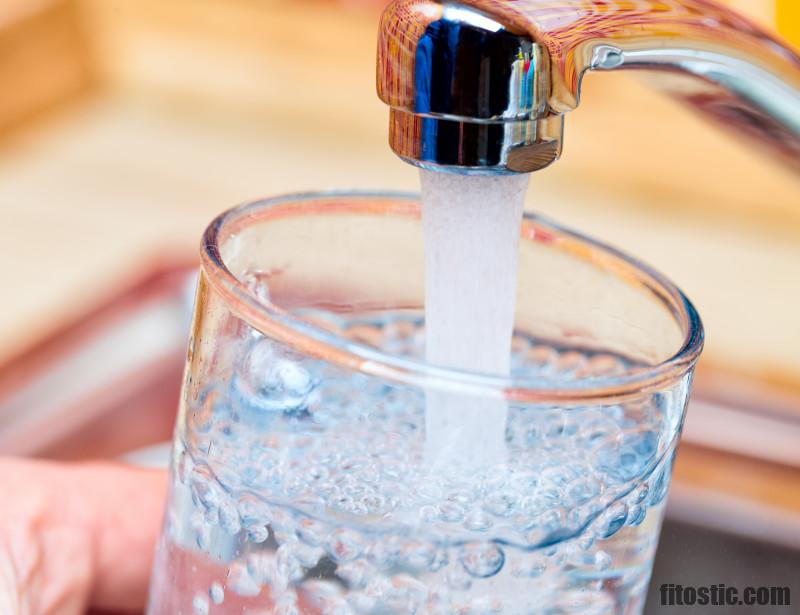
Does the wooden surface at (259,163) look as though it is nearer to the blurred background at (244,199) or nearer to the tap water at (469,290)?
the blurred background at (244,199)

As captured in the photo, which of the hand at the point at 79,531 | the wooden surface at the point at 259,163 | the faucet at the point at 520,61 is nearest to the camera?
the faucet at the point at 520,61

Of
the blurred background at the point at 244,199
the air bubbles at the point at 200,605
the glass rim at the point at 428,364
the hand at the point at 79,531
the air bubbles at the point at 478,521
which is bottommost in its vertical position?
the blurred background at the point at 244,199

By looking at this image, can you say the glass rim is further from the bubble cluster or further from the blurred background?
the blurred background

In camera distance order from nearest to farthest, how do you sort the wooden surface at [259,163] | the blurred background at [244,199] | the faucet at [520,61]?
the faucet at [520,61]
the blurred background at [244,199]
the wooden surface at [259,163]

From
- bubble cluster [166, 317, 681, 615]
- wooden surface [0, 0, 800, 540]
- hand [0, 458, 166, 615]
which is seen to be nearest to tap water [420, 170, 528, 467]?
bubble cluster [166, 317, 681, 615]

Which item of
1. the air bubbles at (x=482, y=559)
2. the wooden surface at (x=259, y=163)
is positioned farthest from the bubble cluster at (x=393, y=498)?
the wooden surface at (x=259, y=163)

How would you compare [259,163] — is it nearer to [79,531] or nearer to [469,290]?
[79,531]

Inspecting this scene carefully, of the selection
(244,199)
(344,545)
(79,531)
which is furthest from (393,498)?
(244,199)

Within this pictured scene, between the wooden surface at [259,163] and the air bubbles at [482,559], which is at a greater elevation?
the air bubbles at [482,559]

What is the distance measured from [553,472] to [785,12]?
0.20 metres

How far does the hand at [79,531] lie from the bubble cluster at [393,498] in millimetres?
140

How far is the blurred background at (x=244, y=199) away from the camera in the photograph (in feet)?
2.34

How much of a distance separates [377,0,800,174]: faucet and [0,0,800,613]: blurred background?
292 millimetres

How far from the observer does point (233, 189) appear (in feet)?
3.68
